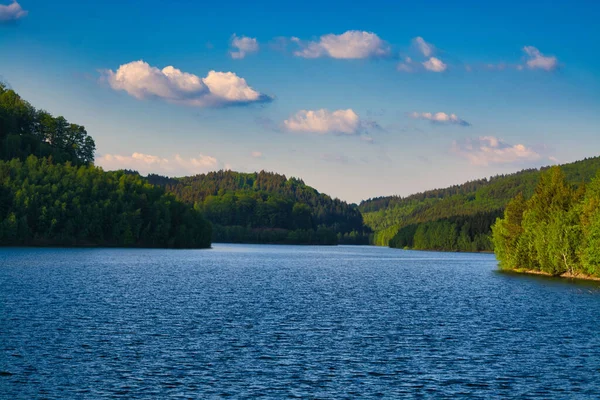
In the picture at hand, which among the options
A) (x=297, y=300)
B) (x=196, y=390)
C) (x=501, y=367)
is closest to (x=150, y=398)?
(x=196, y=390)

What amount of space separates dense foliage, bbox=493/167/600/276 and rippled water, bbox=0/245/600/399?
1019 inches

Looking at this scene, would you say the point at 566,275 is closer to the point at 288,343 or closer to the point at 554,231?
the point at 554,231

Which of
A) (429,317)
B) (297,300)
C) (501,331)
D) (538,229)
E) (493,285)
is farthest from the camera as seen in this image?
(538,229)

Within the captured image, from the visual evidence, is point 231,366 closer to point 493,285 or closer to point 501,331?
point 501,331

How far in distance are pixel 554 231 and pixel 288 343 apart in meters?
79.4

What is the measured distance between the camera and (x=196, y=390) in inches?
1177

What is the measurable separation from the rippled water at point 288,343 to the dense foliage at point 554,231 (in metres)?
25.9

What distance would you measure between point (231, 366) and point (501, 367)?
15589 millimetres

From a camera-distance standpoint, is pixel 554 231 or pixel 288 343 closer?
pixel 288 343

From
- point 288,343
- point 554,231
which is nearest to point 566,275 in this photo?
point 554,231

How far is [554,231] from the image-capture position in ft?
354

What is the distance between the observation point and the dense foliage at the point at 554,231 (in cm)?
10112

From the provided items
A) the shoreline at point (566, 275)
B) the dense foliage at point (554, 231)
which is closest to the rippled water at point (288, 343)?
the dense foliage at point (554, 231)

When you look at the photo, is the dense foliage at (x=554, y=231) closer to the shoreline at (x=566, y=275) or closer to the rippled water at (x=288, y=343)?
the shoreline at (x=566, y=275)
